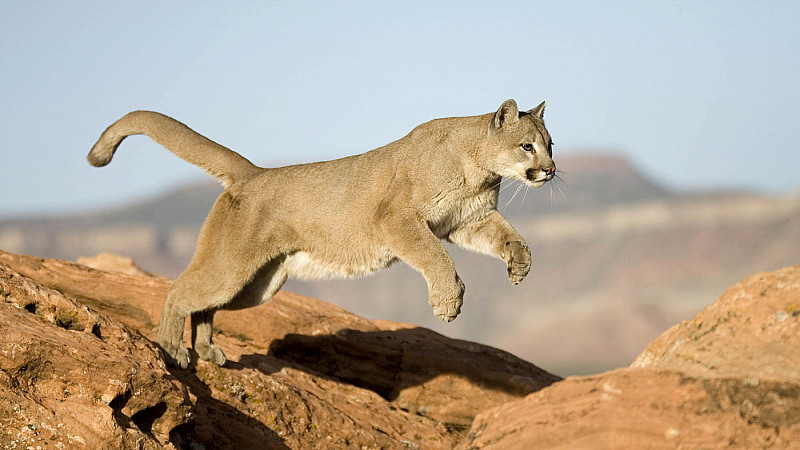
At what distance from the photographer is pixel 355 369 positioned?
9.41 m

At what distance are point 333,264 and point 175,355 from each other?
158cm

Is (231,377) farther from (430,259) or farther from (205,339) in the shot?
(430,259)

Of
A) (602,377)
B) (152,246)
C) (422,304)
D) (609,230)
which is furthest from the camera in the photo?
(152,246)

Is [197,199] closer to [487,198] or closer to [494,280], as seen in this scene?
[494,280]

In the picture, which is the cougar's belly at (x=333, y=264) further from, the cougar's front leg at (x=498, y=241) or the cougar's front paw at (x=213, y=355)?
the cougar's front paw at (x=213, y=355)

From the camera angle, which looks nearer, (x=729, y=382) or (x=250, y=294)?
(x=729, y=382)

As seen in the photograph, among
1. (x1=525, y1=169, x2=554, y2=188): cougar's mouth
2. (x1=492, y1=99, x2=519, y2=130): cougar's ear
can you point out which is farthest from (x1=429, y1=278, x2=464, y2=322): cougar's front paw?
(x1=492, y1=99, x2=519, y2=130): cougar's ear

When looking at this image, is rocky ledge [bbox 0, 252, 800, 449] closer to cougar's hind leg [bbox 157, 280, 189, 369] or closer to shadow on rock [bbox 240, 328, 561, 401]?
shadow on rock [bbox 240, 328, 561, 401]

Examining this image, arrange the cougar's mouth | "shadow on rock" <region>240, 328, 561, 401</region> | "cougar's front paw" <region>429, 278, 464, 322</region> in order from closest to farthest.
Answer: "cougar's front paw" <region>429, 278, 464, 322</region> → the cougar's mouth → "shadow on rock" <region>240, 328, 561, 401</region>

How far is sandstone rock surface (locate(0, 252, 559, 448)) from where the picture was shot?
5.25m

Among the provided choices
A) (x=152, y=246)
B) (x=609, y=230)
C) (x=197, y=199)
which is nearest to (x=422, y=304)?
(x=609, y=230)

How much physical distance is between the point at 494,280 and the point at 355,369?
76.7 metres

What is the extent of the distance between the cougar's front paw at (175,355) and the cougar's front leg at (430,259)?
1986 mm

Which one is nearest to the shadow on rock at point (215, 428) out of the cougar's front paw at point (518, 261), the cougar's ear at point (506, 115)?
the cougar's front paw at point (518, 261)
